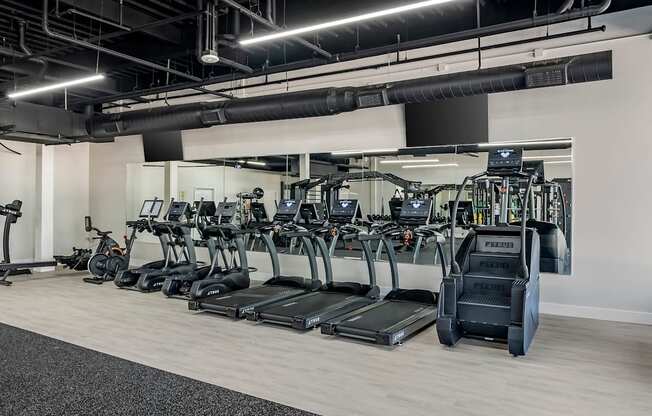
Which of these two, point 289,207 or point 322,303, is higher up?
point 289,207

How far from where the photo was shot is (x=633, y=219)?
561 cm

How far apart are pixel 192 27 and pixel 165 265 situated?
4027 millimetres

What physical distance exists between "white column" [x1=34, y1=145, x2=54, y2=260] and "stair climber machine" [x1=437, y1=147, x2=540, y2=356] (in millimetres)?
9156

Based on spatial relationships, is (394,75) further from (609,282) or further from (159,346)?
(159,346)

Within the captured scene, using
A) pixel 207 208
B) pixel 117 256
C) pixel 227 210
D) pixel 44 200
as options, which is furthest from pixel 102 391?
pixel 44 200

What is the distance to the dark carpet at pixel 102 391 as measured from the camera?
103 inches

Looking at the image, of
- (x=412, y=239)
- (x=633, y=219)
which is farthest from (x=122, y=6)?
(x=633, y=219)

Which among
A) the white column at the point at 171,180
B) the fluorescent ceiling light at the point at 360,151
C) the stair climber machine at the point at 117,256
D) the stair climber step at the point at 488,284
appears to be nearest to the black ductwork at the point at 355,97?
the fluorescent ceiling light at the point at 360,151

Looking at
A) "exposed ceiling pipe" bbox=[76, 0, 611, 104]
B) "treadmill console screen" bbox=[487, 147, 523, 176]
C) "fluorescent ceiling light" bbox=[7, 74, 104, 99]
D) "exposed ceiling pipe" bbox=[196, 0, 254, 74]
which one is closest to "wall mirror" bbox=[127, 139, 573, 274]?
"treadmill console screen" bbox=[487, 147, 523, 176]

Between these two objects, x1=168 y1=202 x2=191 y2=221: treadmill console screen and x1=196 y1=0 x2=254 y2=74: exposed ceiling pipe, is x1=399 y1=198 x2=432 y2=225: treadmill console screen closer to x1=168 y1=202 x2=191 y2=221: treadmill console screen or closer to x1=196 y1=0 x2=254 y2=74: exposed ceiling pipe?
x1=196 y1=0 x2=254 y2=74: exposed ceiling pipe

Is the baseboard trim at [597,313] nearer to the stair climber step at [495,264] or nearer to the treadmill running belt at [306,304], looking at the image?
the stair climber step at [495,264]

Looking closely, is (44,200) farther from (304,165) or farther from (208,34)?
(208,34)

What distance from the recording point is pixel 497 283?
Answer: 4.85 metres

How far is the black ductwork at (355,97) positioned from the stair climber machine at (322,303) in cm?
189
